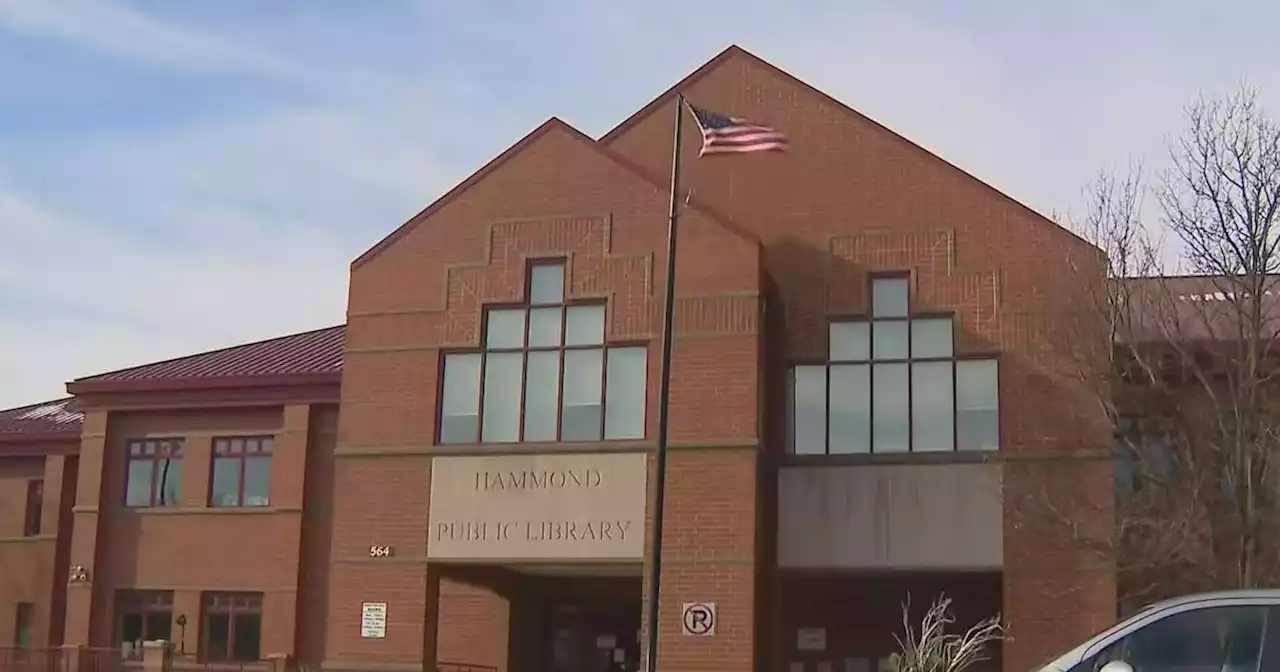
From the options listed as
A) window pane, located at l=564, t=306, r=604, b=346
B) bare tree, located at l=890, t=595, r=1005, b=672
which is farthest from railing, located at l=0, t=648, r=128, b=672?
bare tree, located at l=890, t=595, r=1005, b=672

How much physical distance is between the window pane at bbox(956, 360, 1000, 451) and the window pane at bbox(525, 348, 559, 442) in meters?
6.60

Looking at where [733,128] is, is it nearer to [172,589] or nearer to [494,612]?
[494,612]

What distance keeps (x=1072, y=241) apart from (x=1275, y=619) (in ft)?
55.6

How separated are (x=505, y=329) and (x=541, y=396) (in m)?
1.38

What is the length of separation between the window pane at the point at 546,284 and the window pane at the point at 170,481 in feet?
36.3

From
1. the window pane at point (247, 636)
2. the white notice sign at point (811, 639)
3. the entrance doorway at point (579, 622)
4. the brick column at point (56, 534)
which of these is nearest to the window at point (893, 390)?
the white notice sign at point (811, 639)

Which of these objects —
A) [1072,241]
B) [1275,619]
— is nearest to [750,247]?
[1072,241]

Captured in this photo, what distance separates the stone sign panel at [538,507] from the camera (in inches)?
1001

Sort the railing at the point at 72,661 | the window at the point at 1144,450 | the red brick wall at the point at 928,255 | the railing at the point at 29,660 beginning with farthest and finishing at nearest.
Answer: the railing at the point at 29,660 < the railing at the point at 72,661 < the red brick wall at the point at 928,255 < the window at the point at 1144,450

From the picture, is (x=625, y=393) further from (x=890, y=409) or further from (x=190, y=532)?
(x=190, y=532)

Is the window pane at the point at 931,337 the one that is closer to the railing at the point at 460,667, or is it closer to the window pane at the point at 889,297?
the window pane at the point at 889,297

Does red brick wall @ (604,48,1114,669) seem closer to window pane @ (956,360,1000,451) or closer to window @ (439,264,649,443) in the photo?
window pane @ (956,360,1000,451)

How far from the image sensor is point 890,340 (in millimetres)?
26922

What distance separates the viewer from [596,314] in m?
26.7
